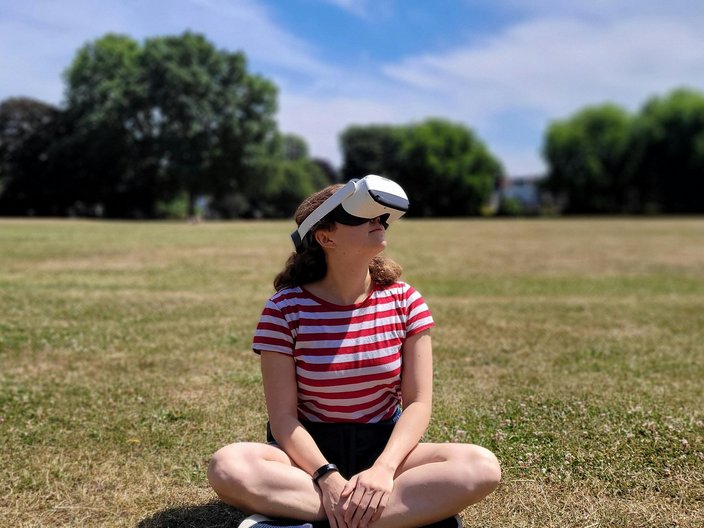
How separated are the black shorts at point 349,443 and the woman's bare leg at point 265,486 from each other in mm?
301

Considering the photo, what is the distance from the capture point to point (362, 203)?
3445 millimetres

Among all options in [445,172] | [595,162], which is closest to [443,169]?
[445,172]

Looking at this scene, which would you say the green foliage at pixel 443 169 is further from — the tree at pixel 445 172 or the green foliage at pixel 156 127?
the green foliage at pixel 156 127

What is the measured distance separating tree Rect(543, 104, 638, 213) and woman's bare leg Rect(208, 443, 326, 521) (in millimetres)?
92907

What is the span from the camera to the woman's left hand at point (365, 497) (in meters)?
3.21

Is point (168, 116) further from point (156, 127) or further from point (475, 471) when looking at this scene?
point (475, 471)

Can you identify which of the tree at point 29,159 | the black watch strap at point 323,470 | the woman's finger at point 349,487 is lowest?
the woman's finger at point 349,487

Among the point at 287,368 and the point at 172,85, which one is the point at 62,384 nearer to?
the point at 287,368

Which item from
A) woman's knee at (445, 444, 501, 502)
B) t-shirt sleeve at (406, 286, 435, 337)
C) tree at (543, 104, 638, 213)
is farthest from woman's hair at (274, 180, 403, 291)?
tree at (543, 104, 638, 213)

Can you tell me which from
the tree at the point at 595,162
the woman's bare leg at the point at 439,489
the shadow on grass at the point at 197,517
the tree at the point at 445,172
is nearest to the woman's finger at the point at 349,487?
the woman's bare leg at the point at 439,489

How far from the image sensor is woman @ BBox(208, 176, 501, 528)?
3.31 m

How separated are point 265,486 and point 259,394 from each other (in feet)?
9.94

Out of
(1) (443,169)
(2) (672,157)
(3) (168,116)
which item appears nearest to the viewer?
(3) (168,116)

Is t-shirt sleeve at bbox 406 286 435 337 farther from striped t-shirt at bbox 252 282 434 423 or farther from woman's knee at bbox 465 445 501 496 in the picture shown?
woman's knee at bbox 465 445 501 496
